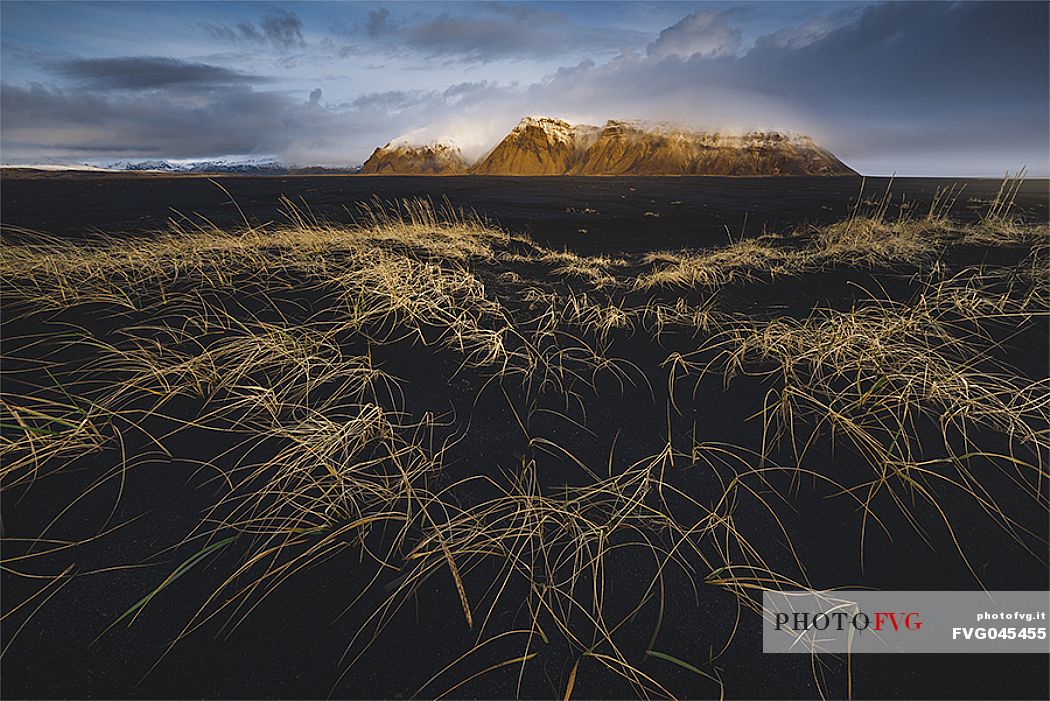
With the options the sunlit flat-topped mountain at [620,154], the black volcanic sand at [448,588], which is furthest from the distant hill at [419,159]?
the black volcanic sand at [448,588]

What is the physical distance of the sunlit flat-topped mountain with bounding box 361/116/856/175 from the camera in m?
119

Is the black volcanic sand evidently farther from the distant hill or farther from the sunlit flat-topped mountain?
the distant hill

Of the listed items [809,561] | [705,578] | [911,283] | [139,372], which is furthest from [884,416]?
[139,372]

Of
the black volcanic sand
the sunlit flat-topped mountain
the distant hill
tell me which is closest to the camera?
the black volcanic sand

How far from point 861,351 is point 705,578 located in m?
2.02

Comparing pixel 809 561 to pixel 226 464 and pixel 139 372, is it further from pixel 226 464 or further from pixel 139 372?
pixel 139 372

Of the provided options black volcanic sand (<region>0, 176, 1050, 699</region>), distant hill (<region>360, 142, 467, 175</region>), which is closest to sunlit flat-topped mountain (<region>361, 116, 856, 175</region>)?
distant hill (<region>360, 142, 467, 175</region>)

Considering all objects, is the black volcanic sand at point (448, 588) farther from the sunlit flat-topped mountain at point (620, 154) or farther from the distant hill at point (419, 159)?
the distant hill at point (419, 159)

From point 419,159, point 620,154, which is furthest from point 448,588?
point 419,159

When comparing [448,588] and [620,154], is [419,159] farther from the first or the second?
[448,588]

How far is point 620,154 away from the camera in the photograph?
14388 cm

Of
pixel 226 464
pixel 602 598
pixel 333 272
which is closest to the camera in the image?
pixel 602 598

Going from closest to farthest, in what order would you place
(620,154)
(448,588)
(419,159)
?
(448,588), (620,154), (419,159)

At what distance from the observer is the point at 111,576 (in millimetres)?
1388
